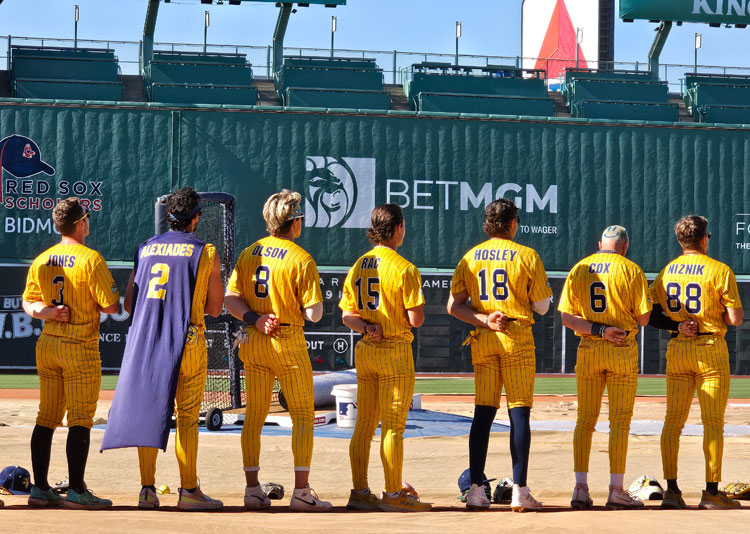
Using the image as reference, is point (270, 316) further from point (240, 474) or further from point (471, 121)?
point (471, 121)

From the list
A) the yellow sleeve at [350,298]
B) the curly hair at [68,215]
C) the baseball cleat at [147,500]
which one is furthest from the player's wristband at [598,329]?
the curly hair at [68,215]

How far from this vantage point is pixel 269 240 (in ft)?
21.5

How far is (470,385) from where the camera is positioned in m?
22.5

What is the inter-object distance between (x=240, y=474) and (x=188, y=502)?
2.19m

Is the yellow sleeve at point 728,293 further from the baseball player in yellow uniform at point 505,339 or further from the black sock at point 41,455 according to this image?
the black sock at point 41,455

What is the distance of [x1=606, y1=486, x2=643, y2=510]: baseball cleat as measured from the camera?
6.59 m

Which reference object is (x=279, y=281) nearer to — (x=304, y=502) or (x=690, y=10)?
(x=304, y=502)

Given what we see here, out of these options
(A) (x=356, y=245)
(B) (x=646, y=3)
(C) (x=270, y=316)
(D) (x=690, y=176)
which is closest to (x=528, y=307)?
(C) (x=270, y=316)

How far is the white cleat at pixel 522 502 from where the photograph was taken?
6434 mm

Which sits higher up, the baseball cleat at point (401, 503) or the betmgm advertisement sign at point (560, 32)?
the betmgm advertisement sign at point (560, 32)

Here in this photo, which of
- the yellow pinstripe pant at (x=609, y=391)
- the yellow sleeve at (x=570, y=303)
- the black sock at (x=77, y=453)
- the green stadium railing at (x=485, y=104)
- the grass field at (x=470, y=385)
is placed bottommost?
the grass field at (x=470, y=385)

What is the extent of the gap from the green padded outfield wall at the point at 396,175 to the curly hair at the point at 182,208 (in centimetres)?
1975

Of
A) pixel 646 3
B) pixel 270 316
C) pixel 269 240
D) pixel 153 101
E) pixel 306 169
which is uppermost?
pixel 646 3

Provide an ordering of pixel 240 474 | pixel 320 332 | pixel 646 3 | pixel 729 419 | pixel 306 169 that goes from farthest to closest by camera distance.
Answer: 1. pixel 646 3
2. pixel 306 169
3. pixel 320 332
4. pixel 729 419
5. pixel 240 474
